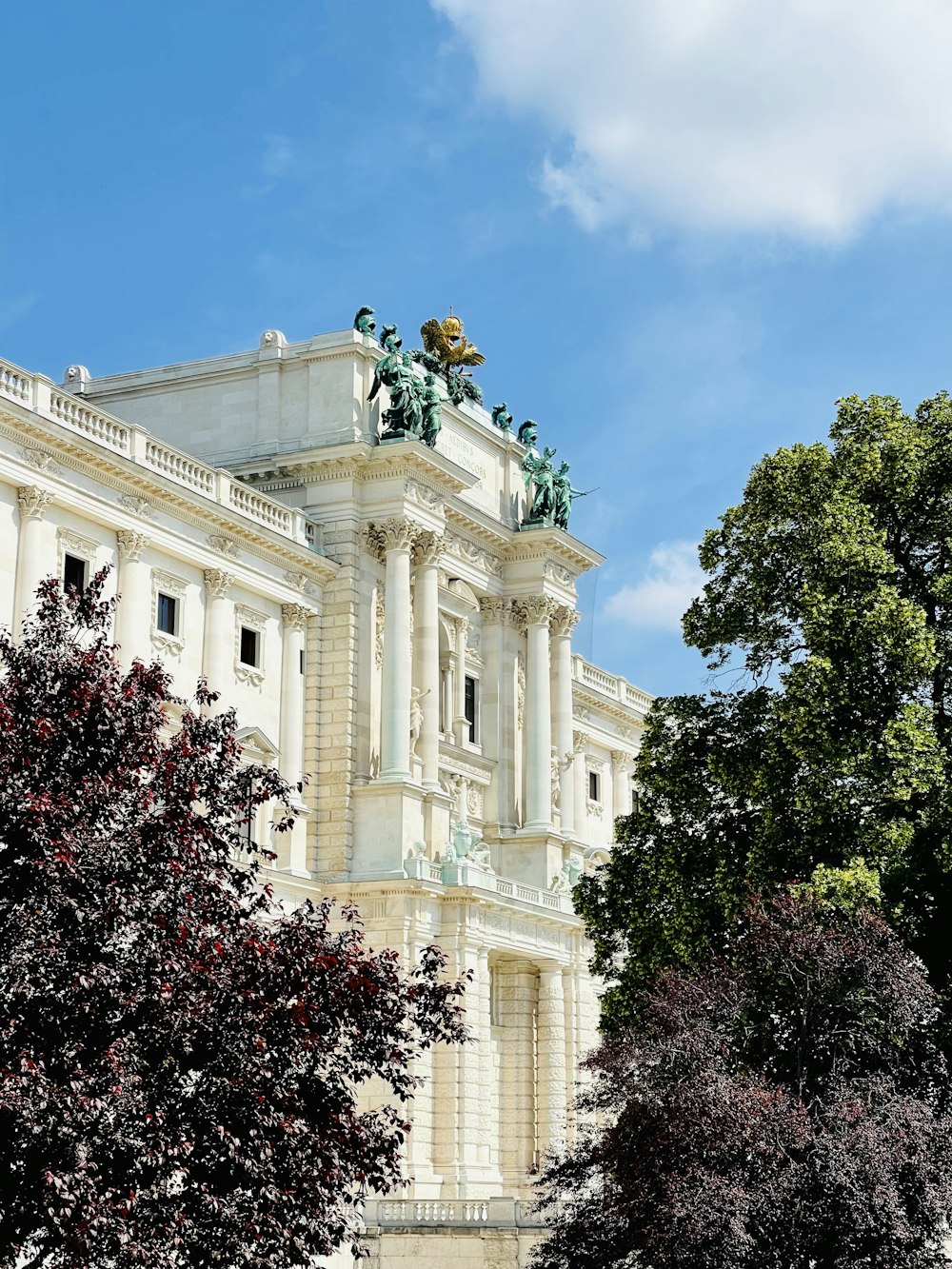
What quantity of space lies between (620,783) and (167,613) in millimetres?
27991

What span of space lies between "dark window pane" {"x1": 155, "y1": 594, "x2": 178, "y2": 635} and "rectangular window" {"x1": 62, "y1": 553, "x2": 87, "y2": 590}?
2.80 meters

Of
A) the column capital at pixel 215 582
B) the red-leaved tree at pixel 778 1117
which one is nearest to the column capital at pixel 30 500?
the column capital at pixel 215 582

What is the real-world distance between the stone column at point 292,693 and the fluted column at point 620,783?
71.6 ft

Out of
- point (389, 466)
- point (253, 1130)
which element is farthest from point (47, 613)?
point (389, 466)

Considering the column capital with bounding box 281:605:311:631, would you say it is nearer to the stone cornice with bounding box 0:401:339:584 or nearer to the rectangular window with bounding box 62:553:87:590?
the stone cornice with bounding box 0:401:339:584

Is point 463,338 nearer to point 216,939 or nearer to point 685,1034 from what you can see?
point 685,1034

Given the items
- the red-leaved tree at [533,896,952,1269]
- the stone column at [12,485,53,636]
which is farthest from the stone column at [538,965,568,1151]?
the red-leaved tree at [533,896,952,1269]

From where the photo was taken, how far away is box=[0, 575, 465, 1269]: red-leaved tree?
54.1ft

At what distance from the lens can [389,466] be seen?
166 ft

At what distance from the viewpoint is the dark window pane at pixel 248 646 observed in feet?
155

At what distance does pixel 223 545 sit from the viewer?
46.2m

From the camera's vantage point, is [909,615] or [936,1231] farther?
[909,615]

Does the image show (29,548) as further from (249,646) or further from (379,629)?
(379,629)

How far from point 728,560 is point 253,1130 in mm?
19385
